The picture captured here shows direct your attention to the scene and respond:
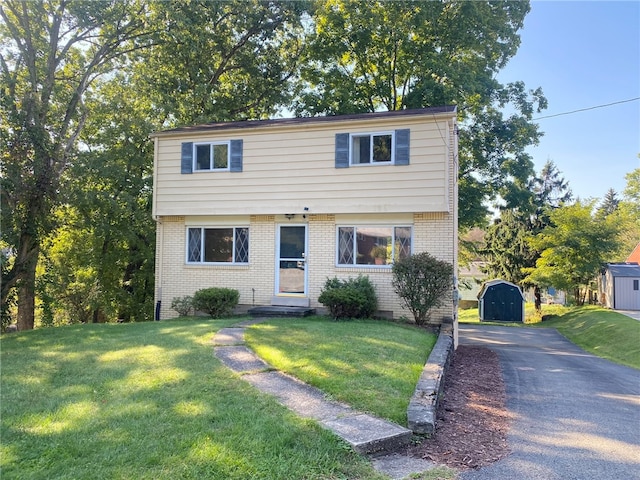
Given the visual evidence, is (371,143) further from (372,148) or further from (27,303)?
(27,303)

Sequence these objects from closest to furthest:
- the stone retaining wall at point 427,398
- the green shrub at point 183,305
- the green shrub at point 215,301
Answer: the stone retaining wall at point 427,398, the green shrub at point 215,301, the green shrub at point 183,305

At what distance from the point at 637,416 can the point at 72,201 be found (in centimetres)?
1466

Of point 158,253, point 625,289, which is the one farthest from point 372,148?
point 625,289

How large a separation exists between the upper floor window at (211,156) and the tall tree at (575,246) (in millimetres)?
18619

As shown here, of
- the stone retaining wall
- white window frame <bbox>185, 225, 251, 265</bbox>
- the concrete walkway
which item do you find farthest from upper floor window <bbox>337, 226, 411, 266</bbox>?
the concrete walkway

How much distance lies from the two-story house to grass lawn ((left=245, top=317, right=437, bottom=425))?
8.37 ft

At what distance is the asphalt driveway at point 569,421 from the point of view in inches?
156

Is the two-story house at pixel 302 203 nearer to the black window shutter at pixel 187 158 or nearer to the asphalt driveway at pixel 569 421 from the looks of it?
the black window shutter at pixel 187 158

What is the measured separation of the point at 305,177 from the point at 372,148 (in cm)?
199

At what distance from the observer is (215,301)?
39.7 feet

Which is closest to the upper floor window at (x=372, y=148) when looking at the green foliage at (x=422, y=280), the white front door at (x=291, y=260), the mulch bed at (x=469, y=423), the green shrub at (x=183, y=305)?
the white front door at (x=291, y=260)

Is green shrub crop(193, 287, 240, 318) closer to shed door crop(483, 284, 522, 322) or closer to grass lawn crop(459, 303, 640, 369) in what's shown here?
grass lawn crop(459, 303, 640, 369)

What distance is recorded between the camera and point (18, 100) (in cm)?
1192

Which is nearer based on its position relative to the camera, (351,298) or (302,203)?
(351,298)
